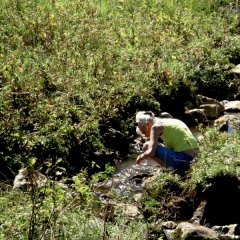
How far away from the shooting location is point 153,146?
29.8ft

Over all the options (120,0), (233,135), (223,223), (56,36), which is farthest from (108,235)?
(120,0)

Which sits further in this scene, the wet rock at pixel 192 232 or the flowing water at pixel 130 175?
the flowing water at pixel 130 175

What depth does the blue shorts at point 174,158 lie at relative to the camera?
910 cm

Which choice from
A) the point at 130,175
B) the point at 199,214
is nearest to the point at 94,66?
the point at 130,175

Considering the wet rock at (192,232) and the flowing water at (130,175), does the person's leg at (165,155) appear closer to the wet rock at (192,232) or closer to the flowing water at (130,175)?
the flowing water at (130,175)

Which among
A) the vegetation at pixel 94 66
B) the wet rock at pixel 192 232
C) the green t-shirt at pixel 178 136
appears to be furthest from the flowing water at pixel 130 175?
the wet rock at pixel 192 232

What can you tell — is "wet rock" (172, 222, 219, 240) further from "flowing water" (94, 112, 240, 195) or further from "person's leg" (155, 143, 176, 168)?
"flowing water" (94, 112, 240, 195)

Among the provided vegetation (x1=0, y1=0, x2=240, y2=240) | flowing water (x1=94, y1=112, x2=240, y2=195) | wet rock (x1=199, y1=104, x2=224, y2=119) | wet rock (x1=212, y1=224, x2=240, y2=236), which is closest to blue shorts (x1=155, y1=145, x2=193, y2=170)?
vegetation (x1=0, y1=0, x2=240, y2=240)

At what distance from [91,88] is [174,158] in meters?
3.60

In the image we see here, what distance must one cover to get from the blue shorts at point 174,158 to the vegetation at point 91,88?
260 millimetres

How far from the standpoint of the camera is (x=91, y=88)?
12203 mm

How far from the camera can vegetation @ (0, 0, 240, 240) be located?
632 cm

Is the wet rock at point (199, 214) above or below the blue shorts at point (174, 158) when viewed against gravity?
below

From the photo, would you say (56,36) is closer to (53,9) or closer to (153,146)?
(53,9)
